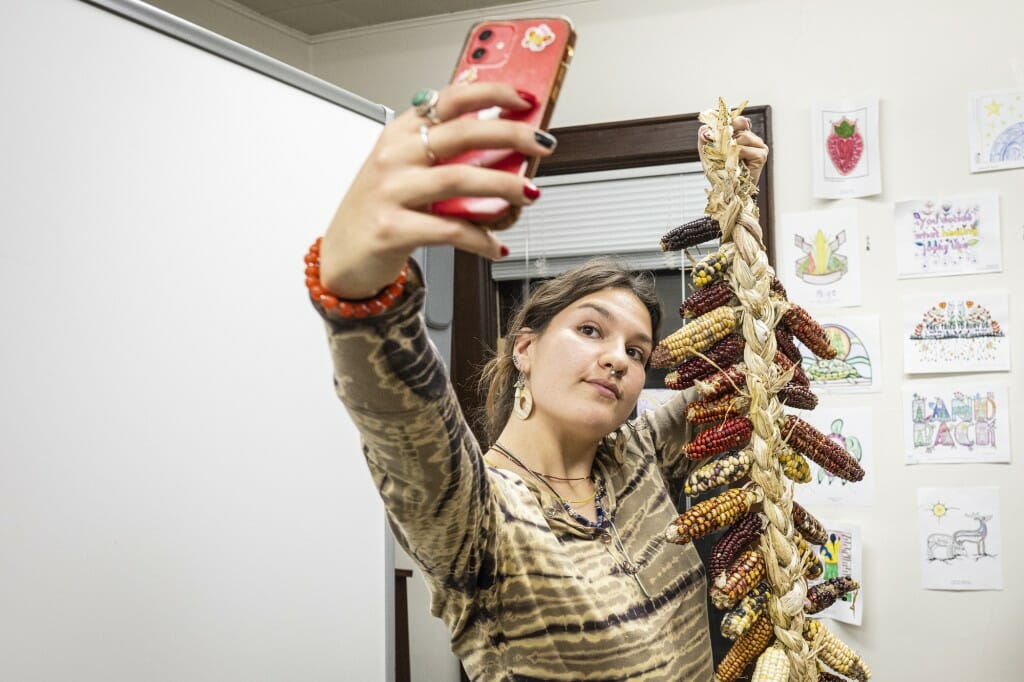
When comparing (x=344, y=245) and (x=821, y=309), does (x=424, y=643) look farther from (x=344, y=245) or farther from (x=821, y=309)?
(x=344, y=245)

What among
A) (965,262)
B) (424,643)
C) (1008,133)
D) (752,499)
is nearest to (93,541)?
(752,499)

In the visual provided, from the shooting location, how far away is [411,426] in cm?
64

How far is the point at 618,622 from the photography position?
1087mm


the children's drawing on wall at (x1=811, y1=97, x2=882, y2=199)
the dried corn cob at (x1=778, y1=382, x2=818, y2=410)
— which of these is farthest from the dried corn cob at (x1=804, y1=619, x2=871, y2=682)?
the children's drawing on wall at (x1=811, y1=97, x2=882, y2=199)

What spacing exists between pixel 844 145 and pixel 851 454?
865mm

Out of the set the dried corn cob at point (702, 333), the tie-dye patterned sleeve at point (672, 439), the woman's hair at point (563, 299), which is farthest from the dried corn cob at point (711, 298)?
the tie-dye patterned sleeve at point (672, 439)

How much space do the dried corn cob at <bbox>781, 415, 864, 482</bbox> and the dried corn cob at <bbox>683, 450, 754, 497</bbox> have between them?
0.05 m

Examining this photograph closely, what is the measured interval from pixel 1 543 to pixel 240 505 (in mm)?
403

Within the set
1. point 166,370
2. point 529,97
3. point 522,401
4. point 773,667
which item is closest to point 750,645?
point 773,667

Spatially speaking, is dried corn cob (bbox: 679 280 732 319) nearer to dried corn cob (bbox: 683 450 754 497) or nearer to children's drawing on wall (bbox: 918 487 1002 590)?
dried corn cob (bbox: 683 450 754 497)

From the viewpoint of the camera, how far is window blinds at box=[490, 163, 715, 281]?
276 centimetres

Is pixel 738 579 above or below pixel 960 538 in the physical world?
above

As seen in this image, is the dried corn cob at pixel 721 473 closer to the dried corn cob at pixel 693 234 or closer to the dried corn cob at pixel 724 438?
the dried corn cob at pixel 724 438

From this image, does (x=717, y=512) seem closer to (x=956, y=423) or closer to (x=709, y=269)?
(x=709, y=269)
